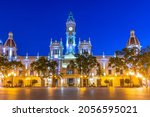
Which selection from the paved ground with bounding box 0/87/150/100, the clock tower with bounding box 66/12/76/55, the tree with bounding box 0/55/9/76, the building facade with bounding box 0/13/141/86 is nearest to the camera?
the paved ground with bounding box 0/87/150/100

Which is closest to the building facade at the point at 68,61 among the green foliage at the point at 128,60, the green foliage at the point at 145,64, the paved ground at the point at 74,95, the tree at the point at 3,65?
the tree at the point at 3,65

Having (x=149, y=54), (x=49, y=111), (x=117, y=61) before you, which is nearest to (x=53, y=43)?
(x=117, y=61)

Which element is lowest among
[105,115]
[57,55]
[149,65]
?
[105,115]

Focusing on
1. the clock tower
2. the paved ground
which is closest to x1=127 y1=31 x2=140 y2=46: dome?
the clock tower

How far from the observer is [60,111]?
42.1 ft

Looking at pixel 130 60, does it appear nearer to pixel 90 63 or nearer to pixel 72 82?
pixel 90 63

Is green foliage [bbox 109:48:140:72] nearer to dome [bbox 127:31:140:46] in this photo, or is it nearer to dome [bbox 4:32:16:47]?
dome [bbox 127:31:140:46]

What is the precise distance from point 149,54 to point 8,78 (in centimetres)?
5831

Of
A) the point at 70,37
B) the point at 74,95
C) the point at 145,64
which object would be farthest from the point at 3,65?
the point at 74,95

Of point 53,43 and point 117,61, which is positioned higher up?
point 53,43

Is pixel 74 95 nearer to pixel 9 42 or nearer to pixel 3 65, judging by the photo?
pixel 3 65

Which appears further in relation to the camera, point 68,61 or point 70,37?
point 70,37

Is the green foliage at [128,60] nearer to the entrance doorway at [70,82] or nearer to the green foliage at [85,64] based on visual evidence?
the green foliage at [85,64]

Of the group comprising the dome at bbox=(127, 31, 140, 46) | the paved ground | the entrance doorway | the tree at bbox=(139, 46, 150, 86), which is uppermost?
the dome at bbox=(127, 31, 140, 46)
